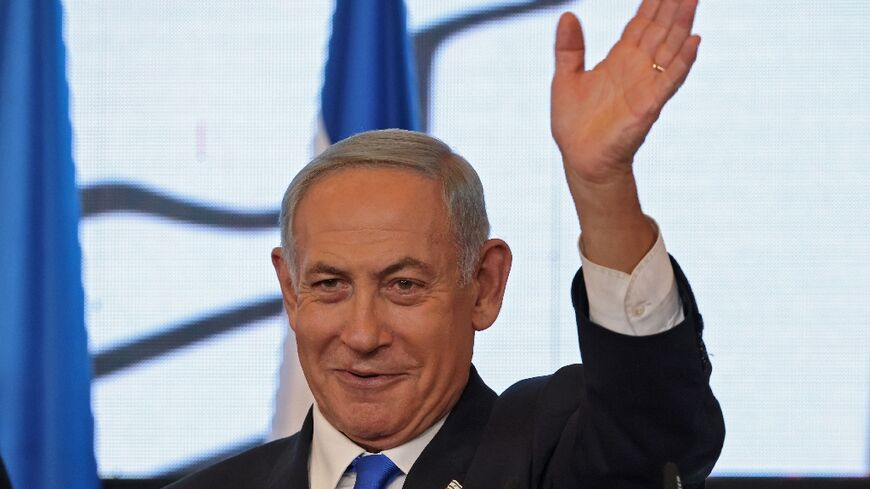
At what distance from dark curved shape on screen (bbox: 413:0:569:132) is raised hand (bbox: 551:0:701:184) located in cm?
243

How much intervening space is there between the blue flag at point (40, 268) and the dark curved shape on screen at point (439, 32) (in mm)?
1054

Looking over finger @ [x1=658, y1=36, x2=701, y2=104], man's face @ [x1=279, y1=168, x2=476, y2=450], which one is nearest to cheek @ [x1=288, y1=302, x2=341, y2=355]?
man's face @ [x1=279, y1=168, x2=476, y2=450]

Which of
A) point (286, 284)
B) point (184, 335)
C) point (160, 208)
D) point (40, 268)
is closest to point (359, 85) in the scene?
point (160, 208)

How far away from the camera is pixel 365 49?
4047 mm

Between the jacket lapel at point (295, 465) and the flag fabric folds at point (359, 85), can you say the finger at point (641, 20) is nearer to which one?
the jacket lapel at point (295, 465)

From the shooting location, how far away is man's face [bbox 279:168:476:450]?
204cm

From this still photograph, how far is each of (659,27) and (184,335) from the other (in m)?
2.77

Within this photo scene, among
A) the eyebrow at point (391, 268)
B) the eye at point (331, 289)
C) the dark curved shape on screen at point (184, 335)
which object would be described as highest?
the eyebrow at point (391, 268)

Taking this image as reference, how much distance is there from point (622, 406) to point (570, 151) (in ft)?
1.04

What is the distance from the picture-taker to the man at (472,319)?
1.67 meters

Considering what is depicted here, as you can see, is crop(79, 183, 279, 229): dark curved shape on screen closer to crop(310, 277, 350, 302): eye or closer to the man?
the man

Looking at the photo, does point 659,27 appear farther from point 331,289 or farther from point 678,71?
point 331,289

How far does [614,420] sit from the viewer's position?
5.56 ft

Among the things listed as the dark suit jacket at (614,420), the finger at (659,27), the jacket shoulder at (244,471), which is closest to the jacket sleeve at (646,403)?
the dark suit jacket at (614,420)
